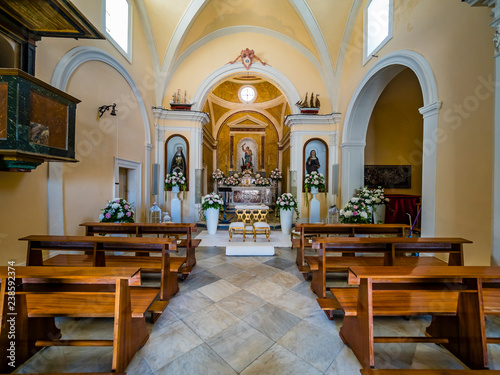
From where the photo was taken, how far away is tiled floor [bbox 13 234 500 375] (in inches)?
73.1

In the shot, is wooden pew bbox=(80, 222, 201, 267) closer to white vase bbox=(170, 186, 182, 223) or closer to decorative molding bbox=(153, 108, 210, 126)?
white vase bbox=(170, 186, 182, 223)

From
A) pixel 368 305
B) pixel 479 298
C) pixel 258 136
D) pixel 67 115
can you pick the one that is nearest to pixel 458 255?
pixel 479 298

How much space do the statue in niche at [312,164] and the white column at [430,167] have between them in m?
4.03

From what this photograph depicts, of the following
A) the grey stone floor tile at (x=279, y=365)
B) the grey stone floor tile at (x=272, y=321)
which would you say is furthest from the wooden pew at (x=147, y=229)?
the grey stone floor tile at (x=279, y=365)

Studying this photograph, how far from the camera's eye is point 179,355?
6.48 feet

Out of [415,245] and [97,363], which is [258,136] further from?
[97,363]

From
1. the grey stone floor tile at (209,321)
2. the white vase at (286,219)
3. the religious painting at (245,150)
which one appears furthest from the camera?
the religious painting at (245,150)

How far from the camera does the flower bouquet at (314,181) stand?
24.2ft

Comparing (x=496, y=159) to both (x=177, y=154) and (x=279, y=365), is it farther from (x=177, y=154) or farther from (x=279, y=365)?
(x=177, y=154)

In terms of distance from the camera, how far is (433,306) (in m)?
1.90

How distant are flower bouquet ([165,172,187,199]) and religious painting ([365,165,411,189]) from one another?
649cm

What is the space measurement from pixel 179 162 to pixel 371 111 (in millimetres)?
6350

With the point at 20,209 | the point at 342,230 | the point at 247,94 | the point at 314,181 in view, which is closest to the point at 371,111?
the point at 314,181

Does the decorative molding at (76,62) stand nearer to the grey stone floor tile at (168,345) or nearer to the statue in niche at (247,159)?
the grey stone floor tile at (168,345)
